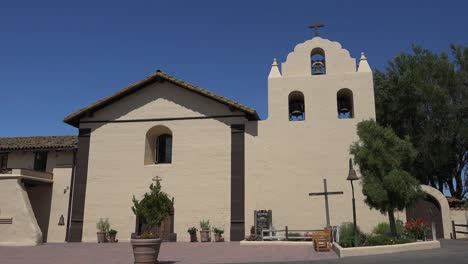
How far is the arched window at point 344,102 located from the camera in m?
22.8

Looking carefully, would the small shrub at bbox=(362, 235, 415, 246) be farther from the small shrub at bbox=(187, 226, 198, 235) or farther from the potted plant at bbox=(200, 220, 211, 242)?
the small shrub at bbox=(187, 226, 198, 235)

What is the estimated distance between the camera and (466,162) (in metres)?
31.6

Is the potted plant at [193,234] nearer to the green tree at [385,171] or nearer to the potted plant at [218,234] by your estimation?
the potted plant at [218,234]

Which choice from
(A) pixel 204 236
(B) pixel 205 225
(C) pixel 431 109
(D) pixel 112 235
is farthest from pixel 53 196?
(C) pixel 431 109

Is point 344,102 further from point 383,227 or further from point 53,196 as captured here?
point 53,196

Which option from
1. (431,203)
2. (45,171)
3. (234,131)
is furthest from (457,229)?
(45,171)

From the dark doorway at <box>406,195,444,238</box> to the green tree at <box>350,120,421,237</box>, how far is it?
7.16 meters

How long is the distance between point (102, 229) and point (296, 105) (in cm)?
1333

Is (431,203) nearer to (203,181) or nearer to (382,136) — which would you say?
(382,136)

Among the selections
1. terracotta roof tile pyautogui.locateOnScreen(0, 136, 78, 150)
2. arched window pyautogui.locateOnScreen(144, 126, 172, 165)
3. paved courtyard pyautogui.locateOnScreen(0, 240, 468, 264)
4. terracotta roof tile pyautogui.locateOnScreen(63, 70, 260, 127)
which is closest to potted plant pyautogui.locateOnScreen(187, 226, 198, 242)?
arched window pyautogui.locateOnScreen(144, 126, 172, 165)

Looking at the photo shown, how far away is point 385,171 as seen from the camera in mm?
16922

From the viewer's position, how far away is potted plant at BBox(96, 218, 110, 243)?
2211cm

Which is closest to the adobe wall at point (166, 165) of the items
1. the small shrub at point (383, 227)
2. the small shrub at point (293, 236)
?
the small shrub at point (293, 236)

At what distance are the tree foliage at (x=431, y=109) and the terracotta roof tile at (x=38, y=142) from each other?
23533 mm
